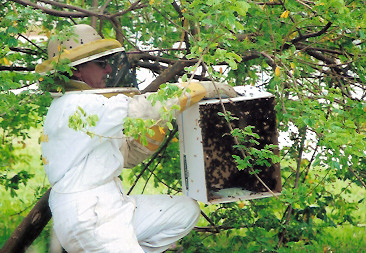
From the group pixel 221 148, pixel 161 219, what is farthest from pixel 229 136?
pixel 161 219

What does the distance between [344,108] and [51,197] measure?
1.66m

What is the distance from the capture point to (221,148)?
3.91m

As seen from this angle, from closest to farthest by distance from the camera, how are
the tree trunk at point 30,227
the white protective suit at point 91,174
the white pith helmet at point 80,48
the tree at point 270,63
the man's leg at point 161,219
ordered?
the tree at point 270,63
the white protective suit at point 91,174
the white pith helmet at point 80,48
the man's leg at point 161,219
the tree trunk at point 30,227

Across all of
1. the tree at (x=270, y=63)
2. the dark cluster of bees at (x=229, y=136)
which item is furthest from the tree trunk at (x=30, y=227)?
the dark cluster of bees at (x=229, y=136)

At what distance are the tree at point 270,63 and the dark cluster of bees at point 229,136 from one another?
106 mm

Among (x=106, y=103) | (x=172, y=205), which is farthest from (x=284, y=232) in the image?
(x=106, y=103)

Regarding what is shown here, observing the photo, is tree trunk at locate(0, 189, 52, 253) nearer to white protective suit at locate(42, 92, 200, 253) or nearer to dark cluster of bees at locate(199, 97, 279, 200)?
white protective suit at locate(42, 92, 200, 253)

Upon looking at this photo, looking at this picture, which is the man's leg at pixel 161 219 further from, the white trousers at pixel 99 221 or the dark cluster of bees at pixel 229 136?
the dark cluster of bees at pixel 229 136

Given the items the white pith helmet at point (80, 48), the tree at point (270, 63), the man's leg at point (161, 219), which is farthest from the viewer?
the man's leg at point (161, 219)

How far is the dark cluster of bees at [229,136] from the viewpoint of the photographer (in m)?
3.82

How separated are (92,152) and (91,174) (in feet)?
0.37

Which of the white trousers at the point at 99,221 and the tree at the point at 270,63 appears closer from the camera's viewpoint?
the tree at the point at 270,63

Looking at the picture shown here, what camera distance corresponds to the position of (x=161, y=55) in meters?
5.09

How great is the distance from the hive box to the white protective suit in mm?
391
